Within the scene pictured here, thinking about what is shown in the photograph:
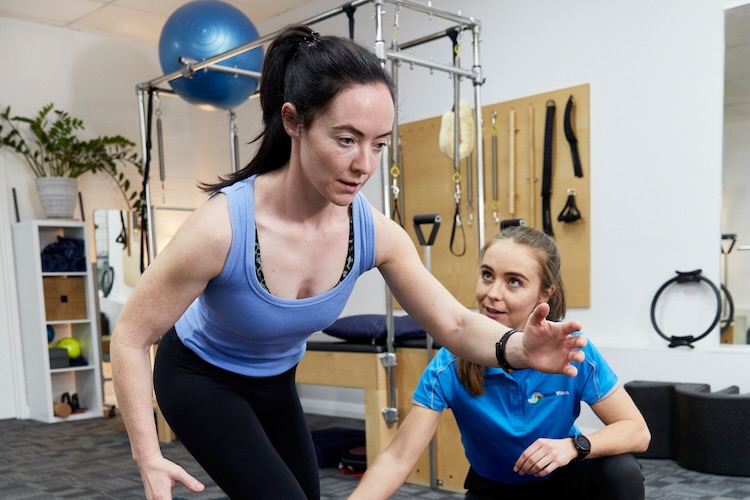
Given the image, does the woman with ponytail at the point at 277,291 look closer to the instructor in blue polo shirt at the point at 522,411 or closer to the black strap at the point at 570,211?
the instructor in blue polo shirt at the point at 522,411

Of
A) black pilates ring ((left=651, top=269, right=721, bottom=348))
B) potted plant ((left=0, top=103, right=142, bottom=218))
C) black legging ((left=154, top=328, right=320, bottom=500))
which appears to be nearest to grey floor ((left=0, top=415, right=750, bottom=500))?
black pilates ring ((left=651, top=269, right=721, bottom=348))

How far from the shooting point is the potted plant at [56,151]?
203 inches

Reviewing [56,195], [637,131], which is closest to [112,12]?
[56,195]

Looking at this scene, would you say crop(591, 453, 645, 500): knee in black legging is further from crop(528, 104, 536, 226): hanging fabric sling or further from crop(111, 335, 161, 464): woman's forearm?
crop(528, 104, 536, 226): hanging fabric sling

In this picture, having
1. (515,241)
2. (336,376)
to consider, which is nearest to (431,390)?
(515,241)

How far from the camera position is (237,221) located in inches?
45.5

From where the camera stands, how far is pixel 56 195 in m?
5.16

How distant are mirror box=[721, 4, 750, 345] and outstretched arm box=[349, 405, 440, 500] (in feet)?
8.07

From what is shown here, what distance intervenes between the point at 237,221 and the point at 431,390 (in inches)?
23.6

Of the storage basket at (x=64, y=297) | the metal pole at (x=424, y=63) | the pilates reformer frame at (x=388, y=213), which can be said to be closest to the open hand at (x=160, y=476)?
the pilates reformer frame at (x=388, y=213)

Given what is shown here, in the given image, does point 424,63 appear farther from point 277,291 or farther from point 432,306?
point 277,291

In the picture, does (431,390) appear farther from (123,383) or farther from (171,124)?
(171,124)

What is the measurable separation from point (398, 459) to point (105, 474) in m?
2.54

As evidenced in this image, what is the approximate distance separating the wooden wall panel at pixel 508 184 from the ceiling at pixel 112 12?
1.69 meters
